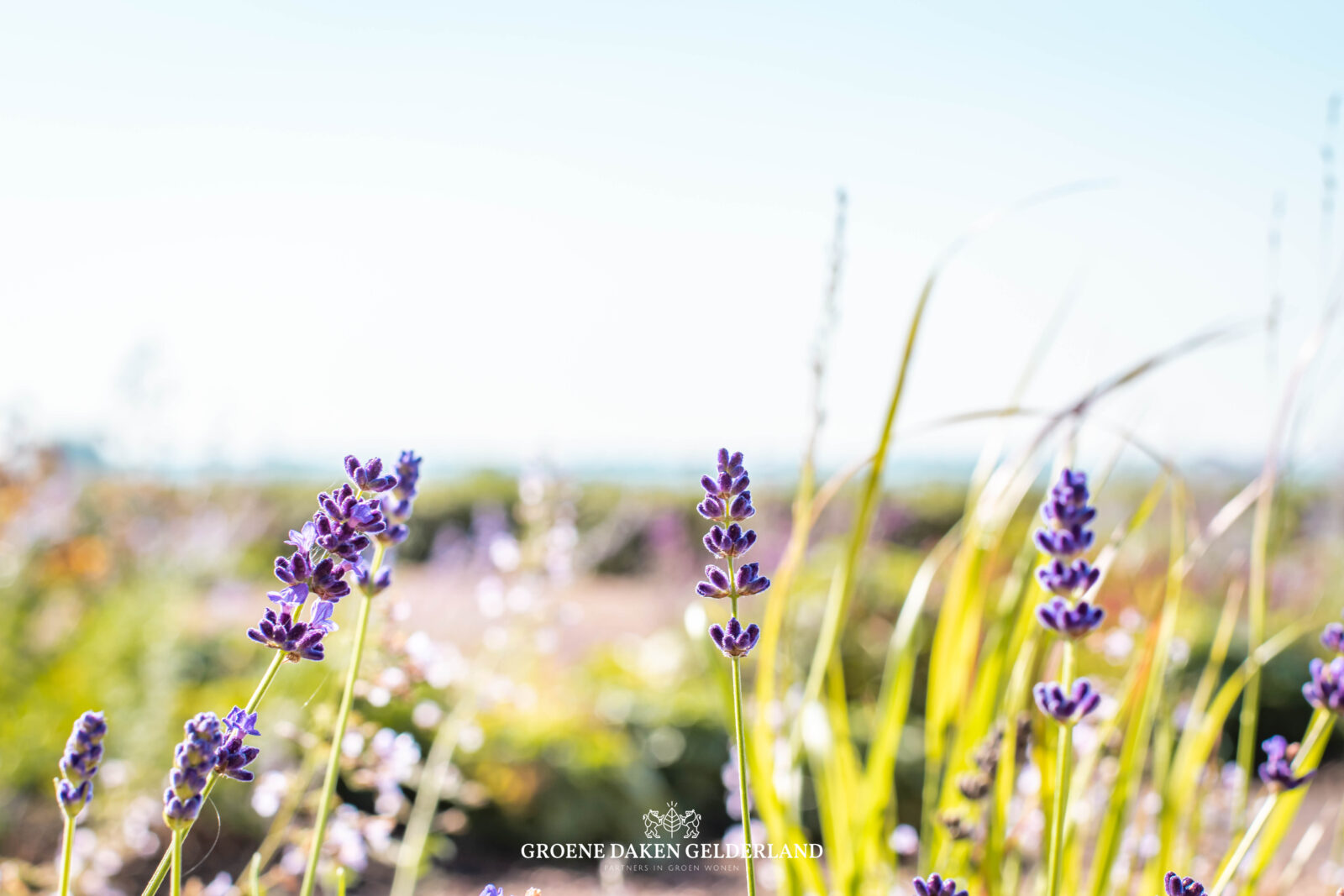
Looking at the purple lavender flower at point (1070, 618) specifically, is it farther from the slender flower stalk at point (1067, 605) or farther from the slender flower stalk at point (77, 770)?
the slender flower stalk at point (77, 770)

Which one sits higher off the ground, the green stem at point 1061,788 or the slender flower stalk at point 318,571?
the slender flower stalk at point 318,571

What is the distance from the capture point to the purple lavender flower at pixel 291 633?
28.6 inches

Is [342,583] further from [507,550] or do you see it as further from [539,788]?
[539,788]

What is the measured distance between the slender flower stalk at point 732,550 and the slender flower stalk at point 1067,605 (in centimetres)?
26

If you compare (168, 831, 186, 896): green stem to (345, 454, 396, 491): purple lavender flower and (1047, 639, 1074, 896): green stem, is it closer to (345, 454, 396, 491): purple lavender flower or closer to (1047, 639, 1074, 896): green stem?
(345, 454, 396, 491): purple lavender flower

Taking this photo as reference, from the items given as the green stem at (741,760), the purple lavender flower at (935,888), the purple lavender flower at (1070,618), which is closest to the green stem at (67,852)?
the green stem at (741,760)

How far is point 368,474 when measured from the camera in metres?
0.78

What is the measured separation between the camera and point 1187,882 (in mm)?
761

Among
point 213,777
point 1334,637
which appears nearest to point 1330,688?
point 1334,637

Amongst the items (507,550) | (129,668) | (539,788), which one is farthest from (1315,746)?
(129,668)

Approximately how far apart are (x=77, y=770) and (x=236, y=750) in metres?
0.11

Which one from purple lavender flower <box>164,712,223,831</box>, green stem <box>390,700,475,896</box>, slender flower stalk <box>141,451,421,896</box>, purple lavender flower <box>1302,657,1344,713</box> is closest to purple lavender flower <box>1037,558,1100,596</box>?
purple lavender flower <box>1302,657,1344,713</box>

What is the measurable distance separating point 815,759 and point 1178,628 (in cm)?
508

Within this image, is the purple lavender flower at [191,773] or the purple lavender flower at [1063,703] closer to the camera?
the purple lavender flower at [191,773]
